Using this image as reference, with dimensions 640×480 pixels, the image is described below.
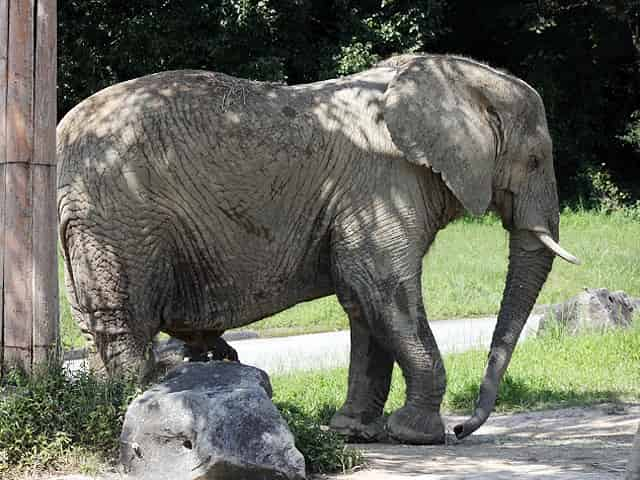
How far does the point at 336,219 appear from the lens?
8.45m

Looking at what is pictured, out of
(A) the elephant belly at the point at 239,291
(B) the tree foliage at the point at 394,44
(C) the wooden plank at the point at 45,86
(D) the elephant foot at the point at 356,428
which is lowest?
(D) the elephant foot at the point at 356,428

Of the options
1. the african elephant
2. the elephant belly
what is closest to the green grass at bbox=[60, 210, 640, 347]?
the elephant belly

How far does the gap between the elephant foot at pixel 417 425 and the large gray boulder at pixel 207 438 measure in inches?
88.3

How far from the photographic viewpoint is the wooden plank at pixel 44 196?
24.6ft

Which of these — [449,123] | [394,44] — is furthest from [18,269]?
[394,44]

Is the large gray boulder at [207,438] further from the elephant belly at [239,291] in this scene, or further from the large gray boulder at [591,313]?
the large gray boulder at [591,313]

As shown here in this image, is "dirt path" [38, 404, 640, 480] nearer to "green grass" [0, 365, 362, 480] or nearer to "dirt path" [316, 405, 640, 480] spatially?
"dirt path" [316, 405, 640, 480]

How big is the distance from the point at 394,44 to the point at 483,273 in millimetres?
8670

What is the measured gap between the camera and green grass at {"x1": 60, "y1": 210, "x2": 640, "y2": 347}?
17.1 meters

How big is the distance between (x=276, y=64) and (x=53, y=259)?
743 inches

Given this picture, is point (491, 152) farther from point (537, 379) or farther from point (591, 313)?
point (591, 313)

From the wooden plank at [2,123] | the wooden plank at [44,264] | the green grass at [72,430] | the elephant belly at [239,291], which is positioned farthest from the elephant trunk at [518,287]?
the wooden plank at [2,123]

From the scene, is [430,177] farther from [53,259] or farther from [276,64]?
[276,64]

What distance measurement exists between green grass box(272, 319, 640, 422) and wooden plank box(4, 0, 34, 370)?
2.96 metres
